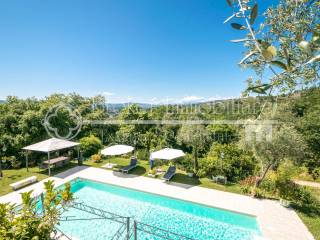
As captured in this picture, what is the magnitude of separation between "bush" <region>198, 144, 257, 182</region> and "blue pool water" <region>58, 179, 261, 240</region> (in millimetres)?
3888

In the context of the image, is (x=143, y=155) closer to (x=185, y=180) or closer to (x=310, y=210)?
(x=185, y=180)

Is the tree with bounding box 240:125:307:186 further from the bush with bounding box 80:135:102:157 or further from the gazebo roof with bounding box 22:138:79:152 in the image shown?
the bush with bounding box 80:135:102:157

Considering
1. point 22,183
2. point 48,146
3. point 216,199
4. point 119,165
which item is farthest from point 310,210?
point 48,146

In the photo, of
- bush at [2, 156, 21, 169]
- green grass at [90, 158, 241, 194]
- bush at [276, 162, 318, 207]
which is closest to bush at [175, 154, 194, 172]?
green grass at [90, 158, 241, 194]

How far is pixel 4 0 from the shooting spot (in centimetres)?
958

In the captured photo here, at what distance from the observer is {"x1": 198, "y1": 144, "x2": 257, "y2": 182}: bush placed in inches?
503

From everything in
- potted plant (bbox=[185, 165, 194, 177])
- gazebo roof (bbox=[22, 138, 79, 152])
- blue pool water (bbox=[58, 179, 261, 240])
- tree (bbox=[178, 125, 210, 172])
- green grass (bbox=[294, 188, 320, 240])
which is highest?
tree (bbox=[178, 125, 210, 172])

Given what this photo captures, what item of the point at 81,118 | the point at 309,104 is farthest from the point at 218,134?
the point at 81,118

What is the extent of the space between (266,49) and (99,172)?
15.0 metres

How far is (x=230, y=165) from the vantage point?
12891 mm

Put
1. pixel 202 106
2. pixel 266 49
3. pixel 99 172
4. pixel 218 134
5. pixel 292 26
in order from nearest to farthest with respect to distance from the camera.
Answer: pixel 266 49 → pixel 292 26 → pixel 99 172 → pixel 218 134 → pixel 202 106

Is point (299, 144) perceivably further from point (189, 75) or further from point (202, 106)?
point (202, 106)

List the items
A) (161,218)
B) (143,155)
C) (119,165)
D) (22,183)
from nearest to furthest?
(161,218), (22,183), (119,165), (143,155)

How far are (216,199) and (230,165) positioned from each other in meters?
3.52
